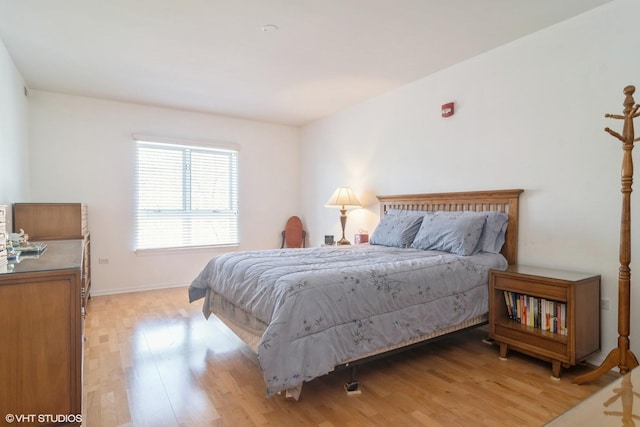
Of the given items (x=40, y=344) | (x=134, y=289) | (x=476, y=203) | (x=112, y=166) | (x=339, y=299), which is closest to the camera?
(x=40, y=344)

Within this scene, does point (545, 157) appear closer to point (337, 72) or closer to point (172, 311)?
point (337, 72)

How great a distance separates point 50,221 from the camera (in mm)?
3596

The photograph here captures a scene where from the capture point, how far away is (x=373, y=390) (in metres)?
2.20

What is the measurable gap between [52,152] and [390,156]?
→ 13.7 ft

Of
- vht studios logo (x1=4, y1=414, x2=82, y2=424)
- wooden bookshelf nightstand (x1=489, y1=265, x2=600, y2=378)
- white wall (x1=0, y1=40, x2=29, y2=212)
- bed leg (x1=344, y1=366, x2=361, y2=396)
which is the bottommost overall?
bed leg (x1=344, y1=366, x2=361, y2=396)

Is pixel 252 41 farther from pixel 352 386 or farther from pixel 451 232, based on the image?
pixel 352 386

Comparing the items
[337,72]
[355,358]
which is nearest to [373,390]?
[355,358]

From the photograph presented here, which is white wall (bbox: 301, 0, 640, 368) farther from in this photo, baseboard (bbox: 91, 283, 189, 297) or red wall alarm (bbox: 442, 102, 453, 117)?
baseboard (bbox: 91, 283, 189, 297)

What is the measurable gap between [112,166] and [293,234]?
9.27 ft

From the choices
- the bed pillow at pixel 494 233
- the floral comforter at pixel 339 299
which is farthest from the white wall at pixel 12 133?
the bed pillow at pixel 494 233

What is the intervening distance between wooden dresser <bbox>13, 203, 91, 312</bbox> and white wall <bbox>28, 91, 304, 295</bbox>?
3.00 ft

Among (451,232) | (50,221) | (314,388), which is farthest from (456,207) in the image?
(50,221)

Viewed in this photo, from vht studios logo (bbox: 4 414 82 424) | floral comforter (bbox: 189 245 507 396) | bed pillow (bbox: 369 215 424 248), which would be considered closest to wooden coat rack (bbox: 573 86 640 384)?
floral comforter (bbox: 189 245 507 396)

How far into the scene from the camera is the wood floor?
1896mm
